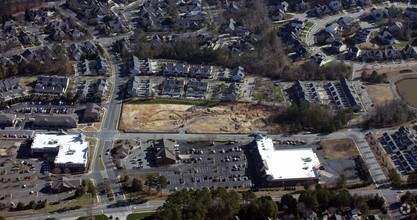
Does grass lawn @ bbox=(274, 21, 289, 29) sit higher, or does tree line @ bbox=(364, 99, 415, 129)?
grass lawn @ bbox=(274, 21, 289, 29)

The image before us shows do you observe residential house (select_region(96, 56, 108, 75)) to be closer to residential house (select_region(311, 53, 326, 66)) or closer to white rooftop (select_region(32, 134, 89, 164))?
white rooftop (select_region(32, 134, 89, 164))

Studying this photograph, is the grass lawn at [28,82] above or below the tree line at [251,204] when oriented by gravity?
above

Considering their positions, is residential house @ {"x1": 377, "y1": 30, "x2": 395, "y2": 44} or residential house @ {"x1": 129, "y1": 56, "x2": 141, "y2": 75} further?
residential house @ {"x1": 377, "y1": 30, "x2": 395, "y2": 44}

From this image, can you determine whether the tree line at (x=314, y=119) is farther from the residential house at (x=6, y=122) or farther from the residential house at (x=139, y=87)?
the residential house at (x=6, y=122)

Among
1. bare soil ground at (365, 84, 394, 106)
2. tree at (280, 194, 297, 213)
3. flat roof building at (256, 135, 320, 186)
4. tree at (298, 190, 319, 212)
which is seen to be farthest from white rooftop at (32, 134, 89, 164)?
bare soil ground at (365, 84, 394, 106)

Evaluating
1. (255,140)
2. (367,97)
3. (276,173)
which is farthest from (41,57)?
(367,97)

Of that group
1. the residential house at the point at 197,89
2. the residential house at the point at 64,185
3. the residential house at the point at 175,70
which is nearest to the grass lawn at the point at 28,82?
the residential house at the point at 175,70

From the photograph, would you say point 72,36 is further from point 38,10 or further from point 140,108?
point 140,108
